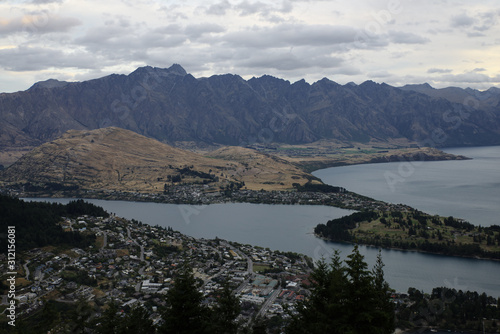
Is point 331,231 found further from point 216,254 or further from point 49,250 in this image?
point 49,250

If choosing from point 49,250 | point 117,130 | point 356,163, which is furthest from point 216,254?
point 356,163

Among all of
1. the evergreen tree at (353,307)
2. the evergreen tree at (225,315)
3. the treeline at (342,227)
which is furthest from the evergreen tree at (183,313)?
the treeline at (342,227)

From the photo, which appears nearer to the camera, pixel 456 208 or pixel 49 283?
pixel 49 283

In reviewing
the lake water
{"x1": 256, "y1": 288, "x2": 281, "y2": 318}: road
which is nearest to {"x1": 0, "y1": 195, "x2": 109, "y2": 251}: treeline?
{"x1": 256, "y1": 288, "x2": 281, "y2": 318}: road

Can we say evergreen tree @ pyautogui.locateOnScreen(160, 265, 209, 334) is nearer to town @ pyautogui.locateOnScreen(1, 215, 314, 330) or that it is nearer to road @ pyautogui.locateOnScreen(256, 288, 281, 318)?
town @ pyautogui.locateOnScreen(1, 215, 314, 330)

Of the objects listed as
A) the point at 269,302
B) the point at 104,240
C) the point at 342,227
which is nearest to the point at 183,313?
the point at 269,302

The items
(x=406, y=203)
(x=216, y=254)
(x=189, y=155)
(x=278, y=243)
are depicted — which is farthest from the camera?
(x=189, y=155)
